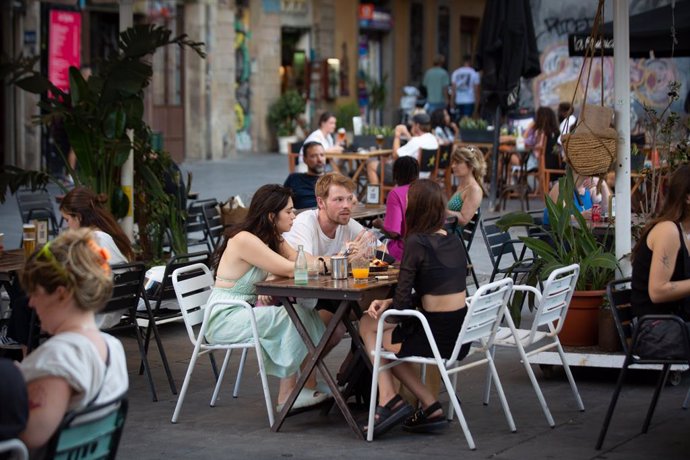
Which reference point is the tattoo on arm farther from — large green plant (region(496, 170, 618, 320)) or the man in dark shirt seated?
the man in dark shirt seated

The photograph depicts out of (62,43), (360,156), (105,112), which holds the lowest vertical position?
(360,156)

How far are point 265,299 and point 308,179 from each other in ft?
15.1

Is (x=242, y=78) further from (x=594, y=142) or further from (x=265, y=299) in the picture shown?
(x=265, y=299)

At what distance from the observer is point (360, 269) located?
7152 mm

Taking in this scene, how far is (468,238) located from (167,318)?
348 centimetres

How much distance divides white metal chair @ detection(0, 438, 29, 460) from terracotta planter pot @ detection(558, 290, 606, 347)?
4664 mm

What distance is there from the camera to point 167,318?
336 inches

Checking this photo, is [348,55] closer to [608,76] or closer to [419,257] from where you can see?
[608,76]

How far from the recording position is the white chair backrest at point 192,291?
7.43 m

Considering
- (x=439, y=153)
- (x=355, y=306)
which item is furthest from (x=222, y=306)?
(x=439, y=153)

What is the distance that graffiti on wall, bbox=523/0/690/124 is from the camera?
985 inches

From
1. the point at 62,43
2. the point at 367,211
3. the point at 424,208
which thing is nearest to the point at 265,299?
the point at 424,208

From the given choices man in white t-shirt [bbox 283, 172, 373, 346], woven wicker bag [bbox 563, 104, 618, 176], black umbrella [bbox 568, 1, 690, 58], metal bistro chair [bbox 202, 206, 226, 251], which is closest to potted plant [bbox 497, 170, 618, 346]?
woven wicker bag [bbox 563, 104, 618, 176]

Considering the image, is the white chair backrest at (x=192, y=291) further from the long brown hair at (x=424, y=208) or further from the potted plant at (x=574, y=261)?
the potted plant at (x=574, y=261)
